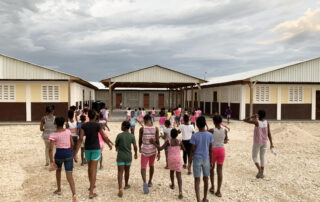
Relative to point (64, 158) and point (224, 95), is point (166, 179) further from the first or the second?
point (224, 95)

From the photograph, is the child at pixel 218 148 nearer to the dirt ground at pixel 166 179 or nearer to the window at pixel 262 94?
the dirt ground at pixel 166 179

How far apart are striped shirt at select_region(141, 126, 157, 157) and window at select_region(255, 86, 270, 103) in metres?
15.4

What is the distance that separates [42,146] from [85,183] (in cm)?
486

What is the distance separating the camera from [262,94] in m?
18.2

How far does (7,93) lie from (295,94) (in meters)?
21.2

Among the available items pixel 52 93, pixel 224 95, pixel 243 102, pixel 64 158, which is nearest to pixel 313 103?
pixel 243 102

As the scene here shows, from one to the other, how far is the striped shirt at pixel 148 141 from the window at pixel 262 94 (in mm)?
15380

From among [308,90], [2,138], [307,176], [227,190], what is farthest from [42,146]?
[308,90]

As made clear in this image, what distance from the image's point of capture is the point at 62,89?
53.7 feet

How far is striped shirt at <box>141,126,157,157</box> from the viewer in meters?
4.67

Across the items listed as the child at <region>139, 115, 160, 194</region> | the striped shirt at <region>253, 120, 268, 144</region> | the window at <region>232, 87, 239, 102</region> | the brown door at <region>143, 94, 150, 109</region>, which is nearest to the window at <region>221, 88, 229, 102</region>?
the window at <region>232, 87, 239, 102</region>

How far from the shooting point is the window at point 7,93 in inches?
629

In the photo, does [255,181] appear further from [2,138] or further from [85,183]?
[2,138]

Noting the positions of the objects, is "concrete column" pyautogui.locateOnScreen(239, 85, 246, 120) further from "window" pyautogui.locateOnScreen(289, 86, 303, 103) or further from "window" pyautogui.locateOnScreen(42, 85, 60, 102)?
"window" pyautogui.locateOnScreen(42, 85, 60, 102)
